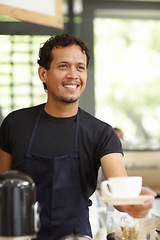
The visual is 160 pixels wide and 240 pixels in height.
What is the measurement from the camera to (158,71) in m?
4.46

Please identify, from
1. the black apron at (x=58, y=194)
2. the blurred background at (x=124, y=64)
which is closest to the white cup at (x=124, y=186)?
the black apron at (x=58, y=194)

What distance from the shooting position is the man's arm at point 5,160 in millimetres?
1718

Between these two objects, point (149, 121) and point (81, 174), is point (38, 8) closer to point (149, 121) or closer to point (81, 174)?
point (149, 121)

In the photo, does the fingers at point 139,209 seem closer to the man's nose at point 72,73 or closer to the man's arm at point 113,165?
the man's arm at point 113,165

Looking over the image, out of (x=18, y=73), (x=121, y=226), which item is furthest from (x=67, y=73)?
(x=18, y=73)

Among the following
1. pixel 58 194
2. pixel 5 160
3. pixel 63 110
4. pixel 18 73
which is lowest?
pixel 58 194

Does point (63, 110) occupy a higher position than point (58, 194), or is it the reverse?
point (63, 110)

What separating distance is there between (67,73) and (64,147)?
1.04ft

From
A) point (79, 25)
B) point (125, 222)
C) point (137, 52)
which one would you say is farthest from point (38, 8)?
point (125, 222)

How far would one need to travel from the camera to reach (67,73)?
1.57m

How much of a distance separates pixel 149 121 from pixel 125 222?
2888 millimetres

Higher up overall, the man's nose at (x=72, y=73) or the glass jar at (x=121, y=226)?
the man's nose at (x=72, y=73)

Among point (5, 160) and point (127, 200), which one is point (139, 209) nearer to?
point (127, 200)

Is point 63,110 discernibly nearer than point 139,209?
No
